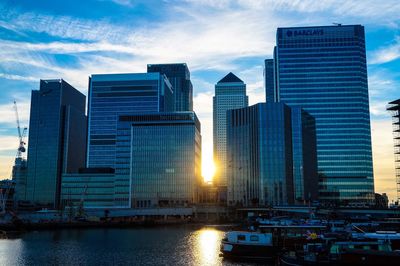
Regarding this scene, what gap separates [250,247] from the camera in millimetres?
83750

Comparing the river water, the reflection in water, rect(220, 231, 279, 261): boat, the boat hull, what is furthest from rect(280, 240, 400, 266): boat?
the reflection in water

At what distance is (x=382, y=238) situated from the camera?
7044cm

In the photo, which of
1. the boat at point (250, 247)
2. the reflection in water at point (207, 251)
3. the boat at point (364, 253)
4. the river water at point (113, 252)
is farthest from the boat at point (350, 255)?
the reflection in water at point (207, 251)

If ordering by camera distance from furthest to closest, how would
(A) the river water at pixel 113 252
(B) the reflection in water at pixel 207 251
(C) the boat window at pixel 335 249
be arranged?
(B) the reflection in water at pixel 207 251, (A) the river water at pixel 113 252, (C) the boat window at pixel 335 249

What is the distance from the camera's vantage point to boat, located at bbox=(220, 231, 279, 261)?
3268 inches

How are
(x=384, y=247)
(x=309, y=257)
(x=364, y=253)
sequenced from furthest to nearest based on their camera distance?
1. (x=309, y=257)
2. (x=384, y=247)
3. (x=364, y=253)

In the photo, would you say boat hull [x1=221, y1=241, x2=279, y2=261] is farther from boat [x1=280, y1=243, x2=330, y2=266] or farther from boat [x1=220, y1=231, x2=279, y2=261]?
boat [x1=280, y1=243, x2=330, y2=266]

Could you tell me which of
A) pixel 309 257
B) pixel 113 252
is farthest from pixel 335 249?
pixel 113 252

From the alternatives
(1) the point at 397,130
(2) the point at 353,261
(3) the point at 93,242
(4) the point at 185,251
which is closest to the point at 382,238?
(2) the point at 353,261

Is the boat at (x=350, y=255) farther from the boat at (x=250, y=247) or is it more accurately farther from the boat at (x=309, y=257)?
the boat at (x=250, y=247)

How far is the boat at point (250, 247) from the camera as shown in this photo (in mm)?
83000

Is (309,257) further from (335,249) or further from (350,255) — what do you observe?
(350,255)

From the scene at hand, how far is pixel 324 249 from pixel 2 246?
263ft

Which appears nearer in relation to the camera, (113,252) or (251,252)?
(251,252)
